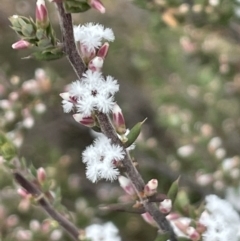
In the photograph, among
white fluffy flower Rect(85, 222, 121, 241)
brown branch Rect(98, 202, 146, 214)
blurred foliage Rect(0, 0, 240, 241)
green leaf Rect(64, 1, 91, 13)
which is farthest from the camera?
blurred foliage Rect(0, 0, 240, 241)

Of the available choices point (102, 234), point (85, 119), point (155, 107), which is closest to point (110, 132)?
point (85, 119)

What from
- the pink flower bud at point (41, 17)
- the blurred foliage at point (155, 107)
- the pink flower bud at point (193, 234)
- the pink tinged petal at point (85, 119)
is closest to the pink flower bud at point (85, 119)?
the pink tinged petal at point (85, 119)

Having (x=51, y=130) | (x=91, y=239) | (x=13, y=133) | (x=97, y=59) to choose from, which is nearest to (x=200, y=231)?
(x=91, y=239)

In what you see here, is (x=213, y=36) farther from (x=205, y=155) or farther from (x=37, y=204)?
(x=37, y=204)

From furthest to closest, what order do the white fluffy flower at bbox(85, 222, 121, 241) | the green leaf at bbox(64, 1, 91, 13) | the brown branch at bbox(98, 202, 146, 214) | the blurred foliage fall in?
the blurred foliage < the white fluffy flower at bbox(85, 222, 121, 241) < the brown branch at bbox(98, 202, 146, 214) < the green leaf at bbox(64, 1, 91, 13)

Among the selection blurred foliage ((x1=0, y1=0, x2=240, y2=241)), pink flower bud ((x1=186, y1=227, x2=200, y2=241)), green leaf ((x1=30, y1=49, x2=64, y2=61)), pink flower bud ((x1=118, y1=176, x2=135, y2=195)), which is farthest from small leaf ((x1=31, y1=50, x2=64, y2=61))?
blurred foliage ((x1=0, y1=0, x2=240, y2=241))

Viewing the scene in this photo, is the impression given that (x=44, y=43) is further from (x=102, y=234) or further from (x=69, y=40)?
(x=102, y=234)

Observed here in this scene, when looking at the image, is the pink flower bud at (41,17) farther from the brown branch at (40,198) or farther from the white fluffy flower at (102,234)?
the white fluffy flower at (102,234)

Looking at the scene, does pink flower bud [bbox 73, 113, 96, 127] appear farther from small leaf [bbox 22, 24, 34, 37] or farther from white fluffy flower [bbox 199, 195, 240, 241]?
white fluffy flower [bbox 199, 195, 240, 241]
